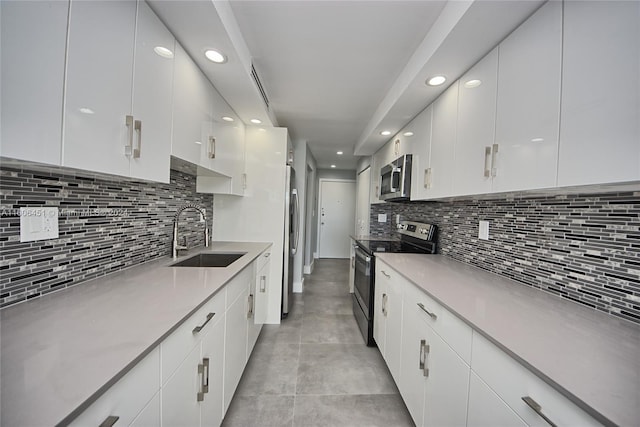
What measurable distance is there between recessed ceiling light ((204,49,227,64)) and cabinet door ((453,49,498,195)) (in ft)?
4.73

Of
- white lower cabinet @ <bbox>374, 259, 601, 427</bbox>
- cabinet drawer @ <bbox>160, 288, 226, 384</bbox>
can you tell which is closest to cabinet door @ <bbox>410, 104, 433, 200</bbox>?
white lower cabinet @ <bbox>374, 259, 601, 427</bbox>

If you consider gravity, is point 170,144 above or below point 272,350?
above

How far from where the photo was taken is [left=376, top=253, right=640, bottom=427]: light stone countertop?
0.55 m

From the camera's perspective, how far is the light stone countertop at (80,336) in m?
0.48

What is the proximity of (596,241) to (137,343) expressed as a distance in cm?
170

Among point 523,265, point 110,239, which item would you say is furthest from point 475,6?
point 110,239

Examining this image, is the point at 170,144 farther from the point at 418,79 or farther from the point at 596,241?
the point at 596,241

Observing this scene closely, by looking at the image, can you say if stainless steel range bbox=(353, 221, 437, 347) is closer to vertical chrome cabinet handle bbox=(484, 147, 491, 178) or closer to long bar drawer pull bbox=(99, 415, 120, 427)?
vertical chrome cabinet handle bbox=(484, 147, 491, 178)

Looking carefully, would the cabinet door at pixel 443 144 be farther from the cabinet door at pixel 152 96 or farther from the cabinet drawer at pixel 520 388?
the cabinet door at pixel 152 96

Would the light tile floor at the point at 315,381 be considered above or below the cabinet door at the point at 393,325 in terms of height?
below

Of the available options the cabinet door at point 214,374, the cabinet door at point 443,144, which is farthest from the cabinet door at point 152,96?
the cabinet door at point 443,144

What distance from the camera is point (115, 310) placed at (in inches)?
34.0

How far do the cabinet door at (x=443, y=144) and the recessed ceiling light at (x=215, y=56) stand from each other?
1.45m

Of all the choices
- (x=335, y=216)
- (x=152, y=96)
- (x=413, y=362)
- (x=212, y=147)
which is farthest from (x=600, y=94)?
(x=335, y=216)
